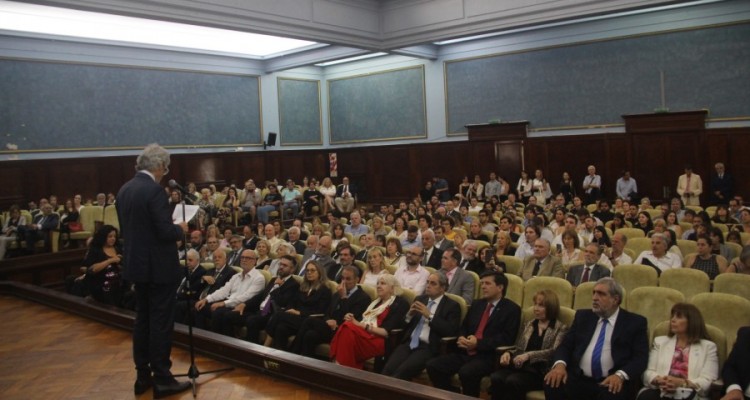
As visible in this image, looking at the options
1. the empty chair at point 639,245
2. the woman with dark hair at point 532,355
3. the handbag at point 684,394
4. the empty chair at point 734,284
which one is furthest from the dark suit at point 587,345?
the empty chair at point 639,245

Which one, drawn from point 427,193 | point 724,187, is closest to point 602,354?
point 724,187

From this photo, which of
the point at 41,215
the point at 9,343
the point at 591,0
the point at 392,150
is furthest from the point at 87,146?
the point at 591,0

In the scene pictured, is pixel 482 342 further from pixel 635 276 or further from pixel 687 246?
pixel 687 246

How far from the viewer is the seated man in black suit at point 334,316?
4629 millimetres

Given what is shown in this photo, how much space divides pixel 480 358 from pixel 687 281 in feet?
6.12

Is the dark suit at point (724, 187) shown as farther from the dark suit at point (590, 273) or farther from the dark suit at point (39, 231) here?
the dark suit at point (39, 231)

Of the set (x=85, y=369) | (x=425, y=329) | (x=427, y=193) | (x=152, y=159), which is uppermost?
(x=152, y=159)

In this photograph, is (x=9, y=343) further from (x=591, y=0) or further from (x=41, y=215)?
(x=591, y=0)

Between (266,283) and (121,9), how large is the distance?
5.06m

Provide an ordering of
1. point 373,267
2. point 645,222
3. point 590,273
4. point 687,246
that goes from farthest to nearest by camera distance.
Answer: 1. point 645,222
2. point 687,246
3. point 373,267
4. point 590,273

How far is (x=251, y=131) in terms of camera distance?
15633 mm

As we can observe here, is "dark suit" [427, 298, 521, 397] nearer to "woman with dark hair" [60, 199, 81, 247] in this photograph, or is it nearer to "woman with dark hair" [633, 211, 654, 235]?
"woman with dark hair" [633, 211, 654, 235]

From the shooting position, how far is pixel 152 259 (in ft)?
10.8

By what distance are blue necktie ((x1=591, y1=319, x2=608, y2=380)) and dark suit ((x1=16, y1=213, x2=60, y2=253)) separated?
28.8 ft
